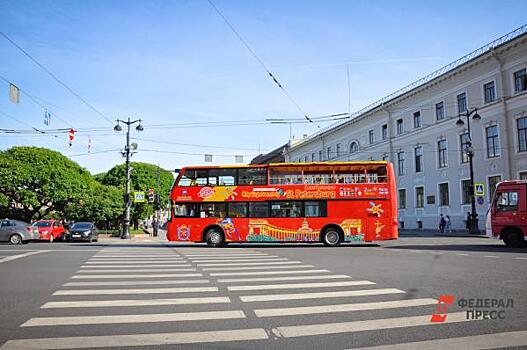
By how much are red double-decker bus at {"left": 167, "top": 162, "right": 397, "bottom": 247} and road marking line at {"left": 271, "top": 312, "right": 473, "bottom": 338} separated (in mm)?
15030

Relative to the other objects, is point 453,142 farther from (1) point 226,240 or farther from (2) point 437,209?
(1) point 226,240

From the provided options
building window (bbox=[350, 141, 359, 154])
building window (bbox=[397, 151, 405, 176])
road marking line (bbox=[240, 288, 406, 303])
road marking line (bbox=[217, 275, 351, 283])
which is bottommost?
road marking line (bbox=[217, 275, 351, 283])

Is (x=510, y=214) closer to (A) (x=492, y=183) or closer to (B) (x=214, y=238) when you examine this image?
(B) (x=214, y=238)

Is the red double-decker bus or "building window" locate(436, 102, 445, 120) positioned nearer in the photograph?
the red double-decker bus

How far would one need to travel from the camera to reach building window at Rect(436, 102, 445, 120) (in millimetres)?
38031

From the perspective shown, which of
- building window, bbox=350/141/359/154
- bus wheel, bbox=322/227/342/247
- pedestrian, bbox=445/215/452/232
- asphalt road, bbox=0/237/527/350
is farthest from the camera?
building window, bbox=350/141/359/154

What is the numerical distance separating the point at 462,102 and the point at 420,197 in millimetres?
10337

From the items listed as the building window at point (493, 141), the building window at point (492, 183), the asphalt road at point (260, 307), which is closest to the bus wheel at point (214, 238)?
the asphalt road at point (260, 307)

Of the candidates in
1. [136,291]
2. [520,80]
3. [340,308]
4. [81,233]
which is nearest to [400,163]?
[520,80]

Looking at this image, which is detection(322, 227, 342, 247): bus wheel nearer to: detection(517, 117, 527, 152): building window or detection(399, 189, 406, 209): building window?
detection(517, 117, 527, 152): building window

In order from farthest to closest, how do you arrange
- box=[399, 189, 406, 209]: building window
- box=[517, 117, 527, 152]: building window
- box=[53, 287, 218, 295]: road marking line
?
box=[399, 189, 406, 209]: building window → box=[517, 117, 527, 152]: building window → box=[53, 287, 218, 295]: road marking line

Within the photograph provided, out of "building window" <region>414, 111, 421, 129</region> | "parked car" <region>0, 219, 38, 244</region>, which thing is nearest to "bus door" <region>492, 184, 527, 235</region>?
"building window" <region>414, 111, 421, 129</region>

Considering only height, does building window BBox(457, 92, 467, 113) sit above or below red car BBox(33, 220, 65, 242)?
above

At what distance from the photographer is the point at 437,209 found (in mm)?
38469
